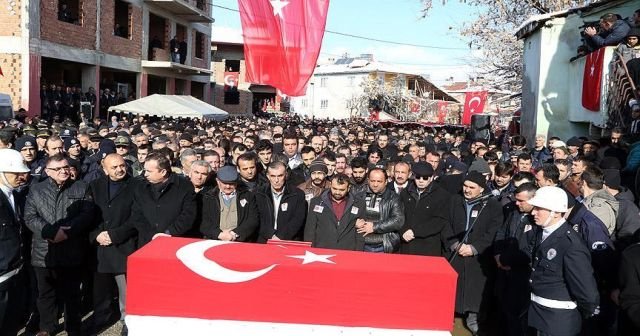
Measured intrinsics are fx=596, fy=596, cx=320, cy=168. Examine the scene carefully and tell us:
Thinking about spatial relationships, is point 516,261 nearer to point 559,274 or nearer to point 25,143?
point 559,274

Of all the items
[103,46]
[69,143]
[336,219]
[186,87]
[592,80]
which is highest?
[103,46]

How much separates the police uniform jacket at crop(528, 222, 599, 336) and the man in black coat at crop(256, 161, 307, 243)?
2424 millimetres

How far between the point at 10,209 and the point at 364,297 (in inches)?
110

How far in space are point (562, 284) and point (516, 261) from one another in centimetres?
96

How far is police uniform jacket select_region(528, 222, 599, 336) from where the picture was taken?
4172 mm

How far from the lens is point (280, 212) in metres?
6.09

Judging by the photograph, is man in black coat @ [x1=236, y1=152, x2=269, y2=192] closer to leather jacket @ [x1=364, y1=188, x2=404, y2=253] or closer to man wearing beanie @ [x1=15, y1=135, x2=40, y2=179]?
leather jacket @ [x1=364, y1=188, x2=404, y2=253]

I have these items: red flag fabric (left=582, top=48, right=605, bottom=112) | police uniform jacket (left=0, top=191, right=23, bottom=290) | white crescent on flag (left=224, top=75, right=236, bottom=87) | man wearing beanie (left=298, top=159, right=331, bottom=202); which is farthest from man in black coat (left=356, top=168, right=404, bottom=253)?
white crescent on flag (left=224, top=75, right=236, bottom=87)

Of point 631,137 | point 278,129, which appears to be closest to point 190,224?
point 631,137

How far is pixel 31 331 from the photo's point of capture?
238 inches

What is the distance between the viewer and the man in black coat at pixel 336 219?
19.2ft

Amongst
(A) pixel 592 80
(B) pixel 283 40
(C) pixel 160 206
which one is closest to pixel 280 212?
(C) pixel 160 206

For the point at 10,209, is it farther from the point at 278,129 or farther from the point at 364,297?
the point at 278,129

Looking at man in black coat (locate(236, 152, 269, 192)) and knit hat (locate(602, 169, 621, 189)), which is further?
man in black coat (locate(236, 152, 269, 192))
